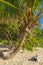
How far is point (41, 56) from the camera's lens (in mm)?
10820

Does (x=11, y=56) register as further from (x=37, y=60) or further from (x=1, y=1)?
(x=1, y=1)

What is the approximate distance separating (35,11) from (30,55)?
225cm

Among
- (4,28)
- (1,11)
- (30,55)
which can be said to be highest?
(1,11)

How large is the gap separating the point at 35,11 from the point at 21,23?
836 mm

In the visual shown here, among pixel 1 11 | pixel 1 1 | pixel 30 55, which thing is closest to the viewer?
pixel 1 1

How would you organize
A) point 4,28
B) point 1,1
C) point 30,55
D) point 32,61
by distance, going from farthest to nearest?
1. point 4,28
2. point 30,55
3. point 32,61
4. point 1,1

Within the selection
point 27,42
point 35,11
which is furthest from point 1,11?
point 27,42

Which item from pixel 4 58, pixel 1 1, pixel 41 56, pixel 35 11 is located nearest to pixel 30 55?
pixel 41 56

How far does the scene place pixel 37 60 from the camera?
33.4 feet

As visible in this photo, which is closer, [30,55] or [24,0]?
[24,0]

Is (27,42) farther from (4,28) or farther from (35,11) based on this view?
(35,11)

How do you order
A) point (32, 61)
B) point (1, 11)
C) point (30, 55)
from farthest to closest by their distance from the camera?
point (30, 55)
point (32, 61)
point (1, 11)

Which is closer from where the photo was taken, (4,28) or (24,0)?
(24,0)

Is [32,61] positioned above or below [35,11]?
below
